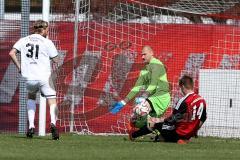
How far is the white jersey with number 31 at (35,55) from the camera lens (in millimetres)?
15289

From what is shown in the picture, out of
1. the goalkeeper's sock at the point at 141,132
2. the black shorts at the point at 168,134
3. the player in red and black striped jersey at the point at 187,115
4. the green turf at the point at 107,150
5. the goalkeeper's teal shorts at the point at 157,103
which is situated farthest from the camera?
the goalkeeper's teal shorts at the point at 157,103

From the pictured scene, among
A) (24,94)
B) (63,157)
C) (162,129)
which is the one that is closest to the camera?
(63,157)

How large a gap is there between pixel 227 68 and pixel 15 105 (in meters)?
4.72

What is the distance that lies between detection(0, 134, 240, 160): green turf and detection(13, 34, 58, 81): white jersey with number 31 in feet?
3.73

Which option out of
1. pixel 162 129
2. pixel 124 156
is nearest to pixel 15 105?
pixel 162 129

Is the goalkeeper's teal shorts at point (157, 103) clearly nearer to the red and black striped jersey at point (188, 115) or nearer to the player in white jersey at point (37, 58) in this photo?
the red and black striped jersey at point (188, 115)

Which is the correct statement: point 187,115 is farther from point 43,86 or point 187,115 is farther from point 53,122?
point 43,86

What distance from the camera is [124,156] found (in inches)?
470

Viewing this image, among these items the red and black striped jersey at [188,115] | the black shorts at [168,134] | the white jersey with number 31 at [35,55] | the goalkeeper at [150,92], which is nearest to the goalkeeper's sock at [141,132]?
the goalkeeper at [150,92]

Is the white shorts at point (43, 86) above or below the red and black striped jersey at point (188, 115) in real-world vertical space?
above

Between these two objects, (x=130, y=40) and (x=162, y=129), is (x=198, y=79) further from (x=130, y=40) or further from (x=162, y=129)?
(x=162, y=129)

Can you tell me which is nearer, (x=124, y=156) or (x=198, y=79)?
(x=124, y=156)

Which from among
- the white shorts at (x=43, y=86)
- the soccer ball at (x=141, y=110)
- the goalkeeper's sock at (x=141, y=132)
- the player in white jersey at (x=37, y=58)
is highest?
the player in white jersey at (x=37, y=58)

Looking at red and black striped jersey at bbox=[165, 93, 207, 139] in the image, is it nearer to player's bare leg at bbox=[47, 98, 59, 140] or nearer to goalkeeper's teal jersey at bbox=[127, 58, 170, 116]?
goalkeeper's teal jersey at bbox=[127, 58, 170, 116]
